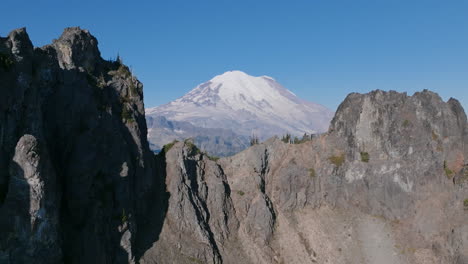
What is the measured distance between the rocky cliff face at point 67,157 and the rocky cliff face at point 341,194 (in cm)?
1017

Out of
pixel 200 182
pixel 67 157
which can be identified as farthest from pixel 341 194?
pixel 67 157

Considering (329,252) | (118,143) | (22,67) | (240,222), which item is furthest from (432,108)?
(22,67)

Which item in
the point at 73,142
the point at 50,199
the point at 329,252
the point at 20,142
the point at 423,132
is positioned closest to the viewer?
the point at 20,142

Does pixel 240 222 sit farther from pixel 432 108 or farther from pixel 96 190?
pixel 432 108

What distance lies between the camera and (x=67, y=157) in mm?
56156

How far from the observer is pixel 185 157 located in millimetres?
79625

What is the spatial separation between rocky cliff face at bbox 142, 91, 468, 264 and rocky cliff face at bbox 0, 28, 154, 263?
400 inches

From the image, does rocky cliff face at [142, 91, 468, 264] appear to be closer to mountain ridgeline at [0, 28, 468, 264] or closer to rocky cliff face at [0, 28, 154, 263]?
mountain ridgeline at [0, 28, 468, 264]

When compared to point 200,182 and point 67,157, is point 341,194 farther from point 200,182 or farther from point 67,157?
point 67,157

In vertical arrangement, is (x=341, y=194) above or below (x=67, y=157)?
below

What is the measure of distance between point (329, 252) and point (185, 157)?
3356 centimetres

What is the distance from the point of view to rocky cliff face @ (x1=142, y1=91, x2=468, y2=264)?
72875 mm

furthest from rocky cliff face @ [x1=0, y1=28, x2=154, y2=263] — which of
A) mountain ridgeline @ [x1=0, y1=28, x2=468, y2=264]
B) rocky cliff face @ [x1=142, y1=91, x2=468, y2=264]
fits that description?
rocky cliff face @ [x1=142, y1=91, x2=468, y2=264]

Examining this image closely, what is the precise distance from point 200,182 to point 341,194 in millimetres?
30720
